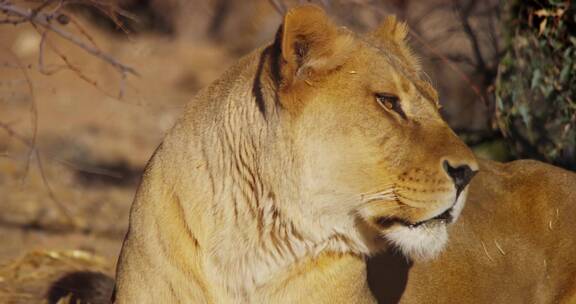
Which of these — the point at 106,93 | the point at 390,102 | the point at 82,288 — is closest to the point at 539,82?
the point at 106,93

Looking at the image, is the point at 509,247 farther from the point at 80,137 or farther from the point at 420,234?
the point at 80,137

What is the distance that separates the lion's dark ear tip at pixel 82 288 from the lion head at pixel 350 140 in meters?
2.41

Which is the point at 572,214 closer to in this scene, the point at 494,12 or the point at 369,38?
the point at 369,38

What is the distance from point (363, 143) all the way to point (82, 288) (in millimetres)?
2907

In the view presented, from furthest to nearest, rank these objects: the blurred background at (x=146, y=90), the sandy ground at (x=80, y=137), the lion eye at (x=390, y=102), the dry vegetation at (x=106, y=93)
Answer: the sandy ground at (x=80, y=137) → the blurred background at (x=146, y=90) → the dry vegetation at (x=106, y=93) → the lion eye at (x=390, y=102)

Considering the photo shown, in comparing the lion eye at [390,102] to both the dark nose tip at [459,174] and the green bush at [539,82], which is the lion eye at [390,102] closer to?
the dark nose tip at [459,174]

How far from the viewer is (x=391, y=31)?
4207 mm

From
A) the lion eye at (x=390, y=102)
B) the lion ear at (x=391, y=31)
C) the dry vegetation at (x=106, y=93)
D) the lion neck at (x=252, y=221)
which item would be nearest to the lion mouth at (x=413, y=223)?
the lion neck at (x=252, y=221)

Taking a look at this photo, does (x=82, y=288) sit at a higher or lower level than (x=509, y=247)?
higher

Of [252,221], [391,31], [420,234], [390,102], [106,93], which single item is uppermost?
[106,93]

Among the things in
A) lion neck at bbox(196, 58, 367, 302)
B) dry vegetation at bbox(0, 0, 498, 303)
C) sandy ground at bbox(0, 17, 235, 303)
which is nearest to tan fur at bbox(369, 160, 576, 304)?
dry vegetation at bbox(0, 0, 498, 303)

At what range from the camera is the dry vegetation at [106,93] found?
20.6ft

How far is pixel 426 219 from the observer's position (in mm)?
3670

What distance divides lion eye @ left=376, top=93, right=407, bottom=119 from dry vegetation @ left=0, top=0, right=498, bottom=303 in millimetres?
1490
